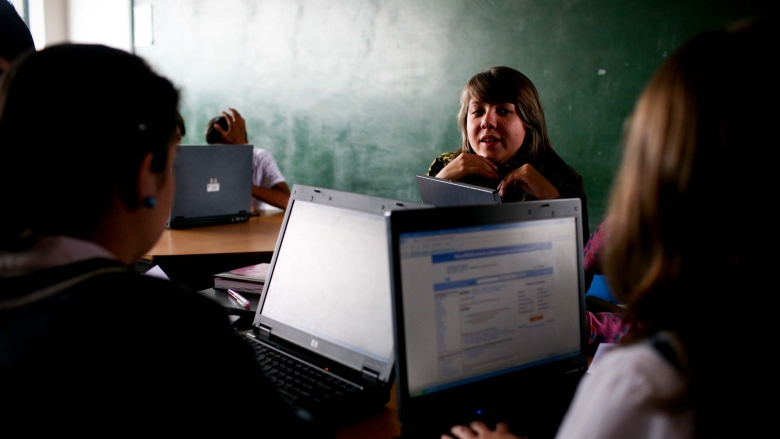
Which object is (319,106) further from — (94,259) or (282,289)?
(94,259)

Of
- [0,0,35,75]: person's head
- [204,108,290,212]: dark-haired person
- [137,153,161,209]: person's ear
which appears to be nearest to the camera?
[137,153,161,209]: person's ear

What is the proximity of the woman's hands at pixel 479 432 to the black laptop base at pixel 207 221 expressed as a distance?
2.05m

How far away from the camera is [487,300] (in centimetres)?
90

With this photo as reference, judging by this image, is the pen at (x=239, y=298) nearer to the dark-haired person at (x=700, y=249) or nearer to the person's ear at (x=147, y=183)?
the person's ear at (x=147, y=183)

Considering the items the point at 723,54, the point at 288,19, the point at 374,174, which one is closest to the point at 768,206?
the point at 723,54

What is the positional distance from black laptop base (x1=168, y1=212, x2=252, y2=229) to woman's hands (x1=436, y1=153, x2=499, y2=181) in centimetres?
117

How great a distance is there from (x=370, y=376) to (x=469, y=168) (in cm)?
124

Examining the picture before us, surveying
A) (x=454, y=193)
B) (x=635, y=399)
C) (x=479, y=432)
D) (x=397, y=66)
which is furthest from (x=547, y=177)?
(x=397, y=66)

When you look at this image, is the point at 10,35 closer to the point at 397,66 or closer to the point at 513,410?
the point at 513,410

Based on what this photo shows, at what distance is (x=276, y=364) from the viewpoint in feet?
3.60

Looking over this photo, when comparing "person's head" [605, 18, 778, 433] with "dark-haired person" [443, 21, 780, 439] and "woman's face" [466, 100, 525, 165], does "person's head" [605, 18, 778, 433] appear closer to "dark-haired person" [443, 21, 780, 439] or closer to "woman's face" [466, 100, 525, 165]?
"dark-haired person" [443, 21, 780, 439]

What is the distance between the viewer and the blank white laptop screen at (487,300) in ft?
2.76

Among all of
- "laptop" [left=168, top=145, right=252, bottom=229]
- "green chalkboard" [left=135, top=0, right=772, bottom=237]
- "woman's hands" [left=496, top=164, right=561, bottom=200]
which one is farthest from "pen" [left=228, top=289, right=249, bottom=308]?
"green chalkboard" [left=135, top=0, right=772, bottom=237]

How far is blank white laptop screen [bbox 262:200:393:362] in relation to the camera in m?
1.01
